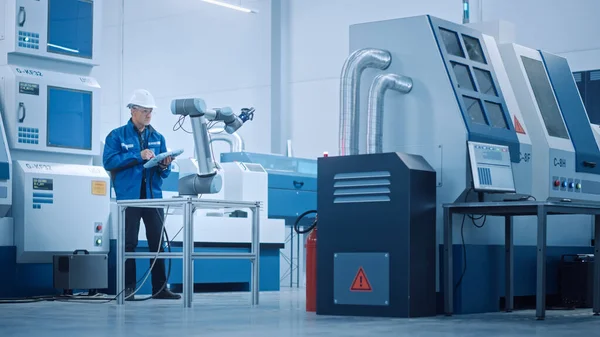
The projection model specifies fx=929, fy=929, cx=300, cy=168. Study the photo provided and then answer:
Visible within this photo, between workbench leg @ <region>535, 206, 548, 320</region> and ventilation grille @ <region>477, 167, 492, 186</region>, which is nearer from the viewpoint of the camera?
workbench leg @ <region>535, 206, 548, 320</region>

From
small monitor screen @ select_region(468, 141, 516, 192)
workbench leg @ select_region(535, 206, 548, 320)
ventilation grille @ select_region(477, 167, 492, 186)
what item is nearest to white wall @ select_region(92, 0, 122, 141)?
small monitor screen @ select_region(468, 141, 516, 192)

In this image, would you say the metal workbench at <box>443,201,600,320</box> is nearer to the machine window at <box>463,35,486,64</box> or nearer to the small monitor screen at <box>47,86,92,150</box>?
the machine window at <box>463,35,486,64</box>

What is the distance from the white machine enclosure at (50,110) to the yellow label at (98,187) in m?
0.24

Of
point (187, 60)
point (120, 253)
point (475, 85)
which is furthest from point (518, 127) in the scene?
point (187, 60)

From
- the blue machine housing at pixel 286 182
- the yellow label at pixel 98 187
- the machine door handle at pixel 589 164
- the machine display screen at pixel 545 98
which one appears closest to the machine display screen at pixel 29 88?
the yellow label at pixel 98 187

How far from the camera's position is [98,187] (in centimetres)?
679

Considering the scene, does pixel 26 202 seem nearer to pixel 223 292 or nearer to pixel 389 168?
pixel 223 292

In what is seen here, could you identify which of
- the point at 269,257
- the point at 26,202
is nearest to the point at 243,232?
the point at 269,257

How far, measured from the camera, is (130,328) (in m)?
3.91

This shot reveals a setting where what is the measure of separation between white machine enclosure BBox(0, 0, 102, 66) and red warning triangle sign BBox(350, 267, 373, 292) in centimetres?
304

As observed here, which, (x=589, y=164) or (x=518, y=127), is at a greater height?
(x=518, y=127)

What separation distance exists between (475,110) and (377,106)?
0.62 m

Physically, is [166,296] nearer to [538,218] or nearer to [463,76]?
[463,76]

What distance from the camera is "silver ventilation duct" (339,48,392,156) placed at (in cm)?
521
